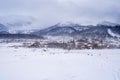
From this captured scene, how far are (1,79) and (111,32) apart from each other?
133 metres

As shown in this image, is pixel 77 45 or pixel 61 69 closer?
pixel 61 69

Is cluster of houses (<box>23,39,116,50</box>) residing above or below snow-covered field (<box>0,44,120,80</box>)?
below

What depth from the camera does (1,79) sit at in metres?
8.36

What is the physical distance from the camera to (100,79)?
320 inches

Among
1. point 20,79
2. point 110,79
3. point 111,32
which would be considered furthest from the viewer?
point 111,32

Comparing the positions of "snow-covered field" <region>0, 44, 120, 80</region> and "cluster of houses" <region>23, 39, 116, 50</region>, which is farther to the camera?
"cluster of houses" <region>23, 39, 116, 50</region>

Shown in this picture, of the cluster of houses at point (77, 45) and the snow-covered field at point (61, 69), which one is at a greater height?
the snow-covered field at point (61, 69)

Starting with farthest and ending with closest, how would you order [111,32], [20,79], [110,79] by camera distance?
[111,32] → [20,79] → [110,79]

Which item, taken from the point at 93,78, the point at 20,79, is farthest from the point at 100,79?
the point at 20,79

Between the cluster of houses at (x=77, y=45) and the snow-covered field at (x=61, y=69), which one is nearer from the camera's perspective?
the snow-covered field at (x=61, y=69)

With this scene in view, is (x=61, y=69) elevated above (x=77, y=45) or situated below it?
above

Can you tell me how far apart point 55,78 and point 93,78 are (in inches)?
78.6

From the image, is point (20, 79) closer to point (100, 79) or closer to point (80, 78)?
point (80, 78)

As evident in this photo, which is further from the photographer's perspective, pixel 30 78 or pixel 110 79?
pixel 30 78
